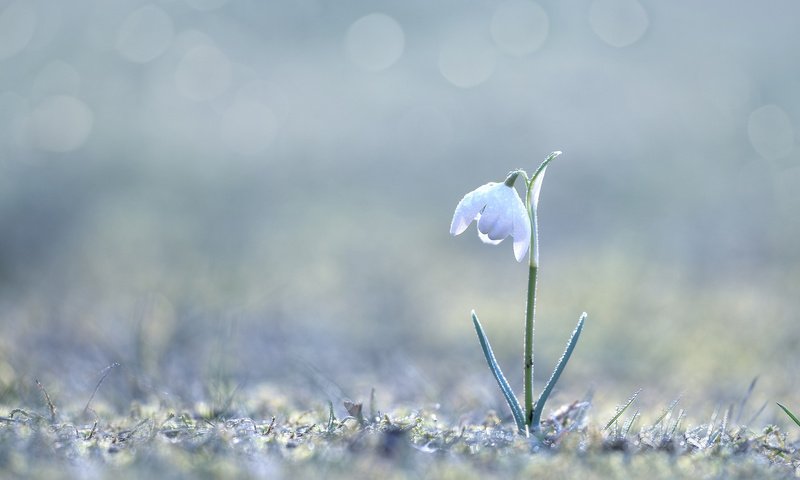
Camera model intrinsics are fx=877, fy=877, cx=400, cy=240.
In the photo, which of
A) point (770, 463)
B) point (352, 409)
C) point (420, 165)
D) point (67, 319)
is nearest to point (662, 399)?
point (770, 463)

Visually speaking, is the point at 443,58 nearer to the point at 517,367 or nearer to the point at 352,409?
the point at 517,367

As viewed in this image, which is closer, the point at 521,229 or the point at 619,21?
the point at 521,229

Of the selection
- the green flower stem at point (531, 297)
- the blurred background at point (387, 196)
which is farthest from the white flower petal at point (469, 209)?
the blurred background at point (387, 196)

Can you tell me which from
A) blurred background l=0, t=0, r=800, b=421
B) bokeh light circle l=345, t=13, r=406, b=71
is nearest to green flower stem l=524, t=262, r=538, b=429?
blurred background l=0, t=0, r=800, b=421

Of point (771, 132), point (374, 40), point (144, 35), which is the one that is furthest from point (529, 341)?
point (144, 35)

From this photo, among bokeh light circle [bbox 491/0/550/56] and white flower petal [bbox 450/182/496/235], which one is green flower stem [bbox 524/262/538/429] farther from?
bokeh light circle [bbox 491/0/550/56]

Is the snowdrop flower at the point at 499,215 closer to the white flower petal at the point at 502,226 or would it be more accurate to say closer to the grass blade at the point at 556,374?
the white flower petal at the point at 502,226

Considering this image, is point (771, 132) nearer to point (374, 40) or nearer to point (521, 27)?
point (521, 27)
